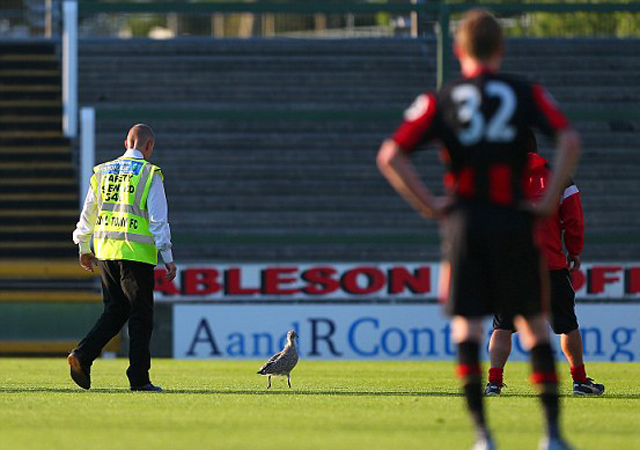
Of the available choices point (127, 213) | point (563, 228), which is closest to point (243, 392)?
point (127, 213)

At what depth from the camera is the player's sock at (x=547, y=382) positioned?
5594 mm

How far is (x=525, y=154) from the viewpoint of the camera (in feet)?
19.1

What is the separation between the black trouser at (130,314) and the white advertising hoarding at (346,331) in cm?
885

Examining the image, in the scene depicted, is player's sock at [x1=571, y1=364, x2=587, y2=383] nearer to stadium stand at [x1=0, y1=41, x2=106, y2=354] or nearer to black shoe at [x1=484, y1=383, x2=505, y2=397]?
black shoe at [x1=484, y1=383, x2=505, y2=397]

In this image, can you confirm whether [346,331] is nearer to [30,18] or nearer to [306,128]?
[306,128]

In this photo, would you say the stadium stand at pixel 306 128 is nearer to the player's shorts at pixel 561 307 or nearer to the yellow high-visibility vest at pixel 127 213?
the yellow high-visibility vest at pixel 127 213

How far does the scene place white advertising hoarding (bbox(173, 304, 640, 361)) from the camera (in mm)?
18281

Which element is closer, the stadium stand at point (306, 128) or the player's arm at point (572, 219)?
the player's arm at point (572, 219)

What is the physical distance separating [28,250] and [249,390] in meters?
13.9

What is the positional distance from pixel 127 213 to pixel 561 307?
106 inches

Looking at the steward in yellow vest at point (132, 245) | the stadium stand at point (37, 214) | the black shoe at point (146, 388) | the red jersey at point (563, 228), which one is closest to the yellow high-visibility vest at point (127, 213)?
the steward in yellow vest at point (132, 245)

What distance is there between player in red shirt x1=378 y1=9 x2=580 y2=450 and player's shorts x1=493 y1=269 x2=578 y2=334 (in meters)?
3.51

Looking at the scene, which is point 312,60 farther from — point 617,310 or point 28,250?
point 617,310

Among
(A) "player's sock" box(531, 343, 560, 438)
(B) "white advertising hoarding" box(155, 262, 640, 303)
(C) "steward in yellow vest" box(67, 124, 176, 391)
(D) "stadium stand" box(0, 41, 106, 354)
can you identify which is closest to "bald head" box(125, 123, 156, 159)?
(C) "steward in yellow vest" box(67, 124, 176, 391)
